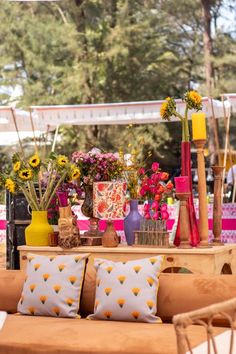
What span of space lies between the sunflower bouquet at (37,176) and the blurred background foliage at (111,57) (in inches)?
699

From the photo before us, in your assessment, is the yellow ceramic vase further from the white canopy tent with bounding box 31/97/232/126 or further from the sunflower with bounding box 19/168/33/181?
the white canopy tent with bounding box 31/97/232/126

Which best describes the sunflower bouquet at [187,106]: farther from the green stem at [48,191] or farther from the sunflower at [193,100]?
the green stem at [48,191]

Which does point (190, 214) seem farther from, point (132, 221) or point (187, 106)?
point (187, 106)

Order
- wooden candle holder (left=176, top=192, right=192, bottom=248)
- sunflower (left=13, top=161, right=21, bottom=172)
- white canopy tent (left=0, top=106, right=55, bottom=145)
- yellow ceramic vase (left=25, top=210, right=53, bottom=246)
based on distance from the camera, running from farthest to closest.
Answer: white canopy tent (left=0, top=106, right=55, bottom=145)
yellow ceramic vase (left=25, top=210, right=53, bottom=246)
sunflower (left=13, top=161, right=21, bottom=172)
wooden candle holder (left=176, top=192, right=192, bottom=248)

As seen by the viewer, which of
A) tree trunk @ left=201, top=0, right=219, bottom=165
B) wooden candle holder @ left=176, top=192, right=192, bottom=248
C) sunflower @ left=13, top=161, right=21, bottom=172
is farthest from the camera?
tree trunk @ left=201, top=0, right=219, bottom=165

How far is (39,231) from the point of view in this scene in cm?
522

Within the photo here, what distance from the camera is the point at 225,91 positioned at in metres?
25.5

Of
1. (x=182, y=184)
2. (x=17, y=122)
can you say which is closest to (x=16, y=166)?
(x=182, y=184)

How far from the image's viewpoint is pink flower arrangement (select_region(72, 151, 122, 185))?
5129mm

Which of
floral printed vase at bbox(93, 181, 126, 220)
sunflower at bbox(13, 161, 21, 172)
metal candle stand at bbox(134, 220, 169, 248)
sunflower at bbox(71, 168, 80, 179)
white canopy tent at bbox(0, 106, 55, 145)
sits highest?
white canopy tent at bbox(0, 106, 55, 145)

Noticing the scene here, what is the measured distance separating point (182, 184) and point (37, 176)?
98 cm

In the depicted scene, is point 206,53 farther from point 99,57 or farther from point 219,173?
point 219,173

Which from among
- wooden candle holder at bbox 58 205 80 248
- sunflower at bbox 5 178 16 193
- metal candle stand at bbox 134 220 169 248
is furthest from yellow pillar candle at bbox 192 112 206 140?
sunflower at bbox 5 178 16 193

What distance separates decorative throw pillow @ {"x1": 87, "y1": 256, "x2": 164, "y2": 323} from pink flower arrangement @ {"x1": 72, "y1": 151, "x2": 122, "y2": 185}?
90 centimetres
